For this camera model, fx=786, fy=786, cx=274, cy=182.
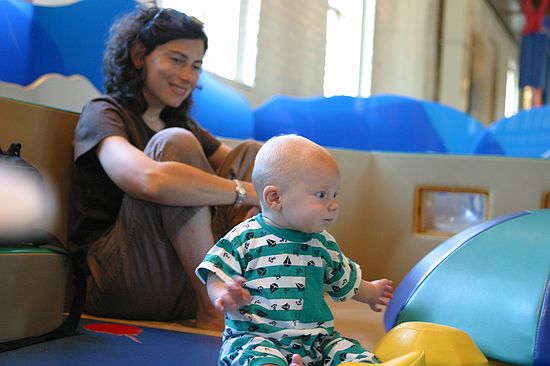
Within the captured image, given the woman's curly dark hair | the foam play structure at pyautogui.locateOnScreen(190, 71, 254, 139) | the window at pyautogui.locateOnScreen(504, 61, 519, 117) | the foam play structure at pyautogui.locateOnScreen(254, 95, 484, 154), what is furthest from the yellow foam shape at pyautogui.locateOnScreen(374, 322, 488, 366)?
the window at pyautogui.locateOnScreen(504, 61, 519, 117)

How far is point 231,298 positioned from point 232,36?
3.59m

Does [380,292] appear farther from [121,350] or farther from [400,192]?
[400,192]

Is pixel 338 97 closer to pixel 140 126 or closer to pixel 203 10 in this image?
pixel 203 10

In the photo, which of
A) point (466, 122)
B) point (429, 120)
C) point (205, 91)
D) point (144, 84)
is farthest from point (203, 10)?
point (144, 84)

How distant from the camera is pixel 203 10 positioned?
165 inches

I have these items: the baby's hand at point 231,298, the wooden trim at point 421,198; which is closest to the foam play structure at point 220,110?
the wooden trim at point 421,198

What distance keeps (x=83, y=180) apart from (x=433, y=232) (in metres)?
1.64

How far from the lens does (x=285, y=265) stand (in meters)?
1.40

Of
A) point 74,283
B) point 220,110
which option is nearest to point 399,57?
point 220,110

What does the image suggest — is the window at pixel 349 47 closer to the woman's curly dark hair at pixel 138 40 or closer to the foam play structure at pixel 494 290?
the woman's curly dark hair at pixel 138 40

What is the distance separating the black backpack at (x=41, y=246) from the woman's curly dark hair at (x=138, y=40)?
0.46m

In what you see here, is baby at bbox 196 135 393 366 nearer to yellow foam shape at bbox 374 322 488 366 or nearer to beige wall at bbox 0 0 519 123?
yellow foam shape at bbox 374 322 488 366

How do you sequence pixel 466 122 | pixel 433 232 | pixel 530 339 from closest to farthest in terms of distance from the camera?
pixel 530 339 < pixel 433 232 < pixel 466 122

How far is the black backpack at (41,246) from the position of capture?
1709mm
